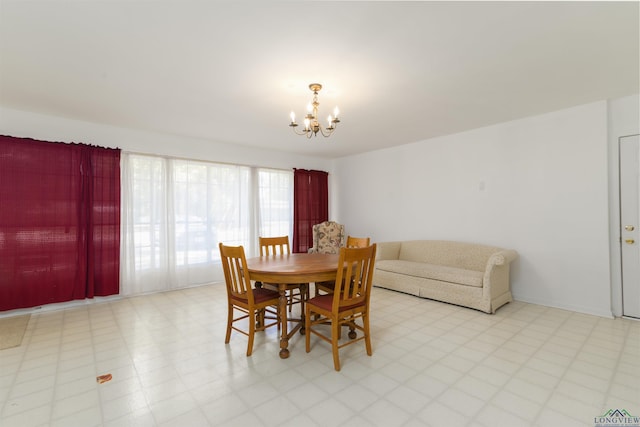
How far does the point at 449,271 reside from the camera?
3.93 m

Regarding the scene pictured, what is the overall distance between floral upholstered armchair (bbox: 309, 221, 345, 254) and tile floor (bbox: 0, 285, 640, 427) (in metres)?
2.51

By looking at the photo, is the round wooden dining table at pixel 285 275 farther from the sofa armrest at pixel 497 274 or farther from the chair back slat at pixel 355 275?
the sofa armrest at pixel 497 274

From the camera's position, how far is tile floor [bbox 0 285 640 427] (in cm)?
178

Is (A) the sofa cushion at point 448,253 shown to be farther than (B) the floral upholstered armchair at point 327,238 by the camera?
No

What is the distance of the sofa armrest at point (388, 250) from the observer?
4.93m

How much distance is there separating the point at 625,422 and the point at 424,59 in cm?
278

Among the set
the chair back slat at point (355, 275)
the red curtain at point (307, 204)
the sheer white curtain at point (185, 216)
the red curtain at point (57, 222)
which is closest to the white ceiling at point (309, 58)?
the red curtain at point (57, 222)

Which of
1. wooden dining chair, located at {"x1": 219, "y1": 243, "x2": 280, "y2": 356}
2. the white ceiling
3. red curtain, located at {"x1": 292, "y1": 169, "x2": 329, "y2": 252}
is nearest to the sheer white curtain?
red curtain, located at {"x1": 292, "y1": 169, "x2": 329, "y2": 252}

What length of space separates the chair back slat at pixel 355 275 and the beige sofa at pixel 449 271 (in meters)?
1.83

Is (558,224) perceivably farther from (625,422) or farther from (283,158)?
(283,158)

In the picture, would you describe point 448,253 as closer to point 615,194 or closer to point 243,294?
point 615,194

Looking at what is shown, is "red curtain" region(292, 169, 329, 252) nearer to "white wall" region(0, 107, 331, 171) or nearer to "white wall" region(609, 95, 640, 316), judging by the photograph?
"white wall" region(0, 107, 331, 171)

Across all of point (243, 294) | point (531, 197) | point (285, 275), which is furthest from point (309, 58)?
point (531, 197)

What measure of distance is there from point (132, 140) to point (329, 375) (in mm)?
4234
